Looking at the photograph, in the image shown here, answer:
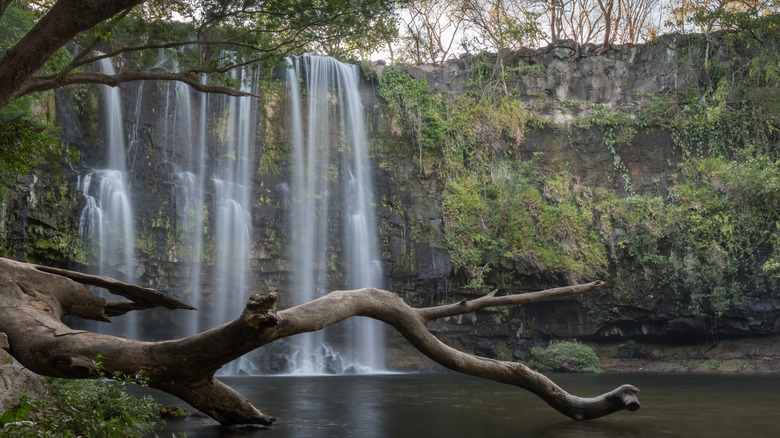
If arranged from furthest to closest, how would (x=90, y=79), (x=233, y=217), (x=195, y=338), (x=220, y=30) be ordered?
(x=233, y=217) < (x=220, y=30) < (x=90, y=79) < (x=195, y=338)

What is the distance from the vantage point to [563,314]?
23156 mm

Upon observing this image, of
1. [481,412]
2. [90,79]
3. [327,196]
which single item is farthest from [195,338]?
[327,196]

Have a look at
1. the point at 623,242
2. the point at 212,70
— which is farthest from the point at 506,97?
the point at 212,70

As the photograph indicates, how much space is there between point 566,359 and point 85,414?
18717 millimetres

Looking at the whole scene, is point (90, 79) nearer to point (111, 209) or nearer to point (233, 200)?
point (111, 209)

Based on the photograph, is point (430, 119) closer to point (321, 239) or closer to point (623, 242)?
point (321, 239)

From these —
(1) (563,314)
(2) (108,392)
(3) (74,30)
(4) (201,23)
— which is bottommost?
(1) (563,314)

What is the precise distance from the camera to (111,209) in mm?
20062

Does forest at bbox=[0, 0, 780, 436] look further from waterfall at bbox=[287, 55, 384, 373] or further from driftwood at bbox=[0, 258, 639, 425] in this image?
driftwood at bbox=[0, 258, 639, 425]

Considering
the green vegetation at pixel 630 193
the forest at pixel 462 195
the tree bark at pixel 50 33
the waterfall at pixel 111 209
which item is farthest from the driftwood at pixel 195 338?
the green vegetation at pixel 630 193

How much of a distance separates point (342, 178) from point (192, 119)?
6560 millimetres

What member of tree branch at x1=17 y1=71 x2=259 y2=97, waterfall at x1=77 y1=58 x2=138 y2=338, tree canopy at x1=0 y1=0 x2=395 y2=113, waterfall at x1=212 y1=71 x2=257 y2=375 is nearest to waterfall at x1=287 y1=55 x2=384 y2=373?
waterfall at x1=212 y1=71 x2=257 y2=375

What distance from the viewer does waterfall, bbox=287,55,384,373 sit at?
75.5 ft

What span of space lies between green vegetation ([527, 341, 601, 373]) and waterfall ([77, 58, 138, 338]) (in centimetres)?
1510
